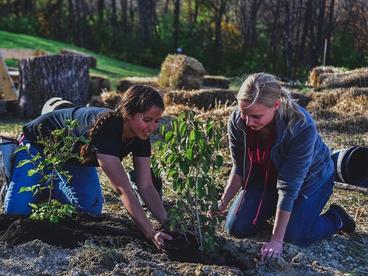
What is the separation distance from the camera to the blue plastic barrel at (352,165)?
426 centimetres

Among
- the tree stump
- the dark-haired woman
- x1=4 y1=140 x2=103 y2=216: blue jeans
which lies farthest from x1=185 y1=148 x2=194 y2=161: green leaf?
the tree stump

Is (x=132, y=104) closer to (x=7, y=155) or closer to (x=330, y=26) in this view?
(x=7, y=155)

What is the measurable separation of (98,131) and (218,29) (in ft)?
58.9

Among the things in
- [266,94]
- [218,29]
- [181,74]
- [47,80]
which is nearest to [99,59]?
[218,29]

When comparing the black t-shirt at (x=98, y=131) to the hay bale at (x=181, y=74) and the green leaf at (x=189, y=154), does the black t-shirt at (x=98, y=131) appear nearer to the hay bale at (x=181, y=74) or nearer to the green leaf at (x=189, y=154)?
the green leaf at (x=189, y=154)

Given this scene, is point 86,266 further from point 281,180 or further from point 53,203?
point 281,180

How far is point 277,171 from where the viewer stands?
11.3 ft

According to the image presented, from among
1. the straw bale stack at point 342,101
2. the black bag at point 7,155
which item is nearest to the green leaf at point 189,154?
the black bag at point 7,155

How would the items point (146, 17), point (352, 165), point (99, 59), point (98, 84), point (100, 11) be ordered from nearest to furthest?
1. point (352, 165)
2. point (98, 84)
3. point (99, 59)
4. point (146, 17)
5. point (100, 11)

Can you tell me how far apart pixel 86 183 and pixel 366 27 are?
17180 mm

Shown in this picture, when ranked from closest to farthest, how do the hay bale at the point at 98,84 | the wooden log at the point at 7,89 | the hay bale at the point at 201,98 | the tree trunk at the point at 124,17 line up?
the wooden log at the point at 7,89
the hay bale at the point at 201,98
the hay bale at the point at 98,84
the tree trunk at the point at 124,17

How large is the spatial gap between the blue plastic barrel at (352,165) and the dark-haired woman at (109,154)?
152 cm

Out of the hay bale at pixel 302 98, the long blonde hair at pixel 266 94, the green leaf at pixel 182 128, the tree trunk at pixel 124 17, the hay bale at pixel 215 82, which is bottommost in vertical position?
the hay bale at pixel 215 82

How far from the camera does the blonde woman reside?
304cm
